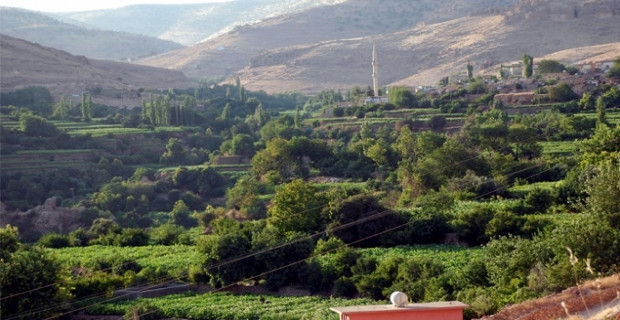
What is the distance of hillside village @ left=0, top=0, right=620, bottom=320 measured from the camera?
26578 millimetres

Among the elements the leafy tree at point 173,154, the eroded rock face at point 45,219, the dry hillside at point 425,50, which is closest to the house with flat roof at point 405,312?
the eroded rock face at point 45,219

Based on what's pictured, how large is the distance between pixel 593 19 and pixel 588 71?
155ft

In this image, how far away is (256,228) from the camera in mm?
38375

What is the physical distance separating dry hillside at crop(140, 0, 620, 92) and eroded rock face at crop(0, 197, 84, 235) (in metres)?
62.5

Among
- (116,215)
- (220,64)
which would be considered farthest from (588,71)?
(220,64)

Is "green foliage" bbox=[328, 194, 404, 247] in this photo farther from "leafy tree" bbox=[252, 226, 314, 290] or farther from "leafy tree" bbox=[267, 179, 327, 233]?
"leafy tree" bbox=[252, 226, 314, 290]

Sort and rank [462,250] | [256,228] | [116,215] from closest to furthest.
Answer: [462,250] → [256,228] → [116,215]

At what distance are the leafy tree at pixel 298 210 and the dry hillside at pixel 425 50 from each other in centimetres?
6842

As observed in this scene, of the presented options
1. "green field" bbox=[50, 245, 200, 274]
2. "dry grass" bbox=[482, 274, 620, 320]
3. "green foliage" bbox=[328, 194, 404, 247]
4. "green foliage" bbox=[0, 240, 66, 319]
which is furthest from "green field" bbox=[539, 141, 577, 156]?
"dry grass" bbox=[482, 274, 620, 320]

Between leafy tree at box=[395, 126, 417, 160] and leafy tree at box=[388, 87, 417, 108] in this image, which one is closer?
leafy tree at box=[395, 126, 417, 160]

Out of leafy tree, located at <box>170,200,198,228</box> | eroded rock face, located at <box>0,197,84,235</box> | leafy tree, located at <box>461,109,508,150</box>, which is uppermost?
leafy tree, located at <box>461,109,508,150</box>

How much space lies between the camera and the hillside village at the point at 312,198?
26.6m

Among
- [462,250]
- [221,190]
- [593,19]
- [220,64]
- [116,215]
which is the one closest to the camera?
[462,250]

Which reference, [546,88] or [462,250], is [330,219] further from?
[546,88]
